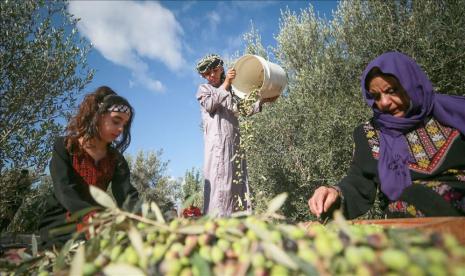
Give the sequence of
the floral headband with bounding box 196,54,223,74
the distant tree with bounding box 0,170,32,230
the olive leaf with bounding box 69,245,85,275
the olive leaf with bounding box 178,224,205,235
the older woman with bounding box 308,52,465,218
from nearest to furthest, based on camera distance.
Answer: the olive leaf with bounding box 69,245,85,275, the olive leaf with bounding box 178,224,205,235, the older woman with bounding box 308,52,465,218, the floral headband with bounding box 196,54,223,74, the distant tree with bounding box 0,170,32,230

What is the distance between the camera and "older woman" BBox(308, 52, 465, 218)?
7.77 ft

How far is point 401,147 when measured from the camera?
2613mm

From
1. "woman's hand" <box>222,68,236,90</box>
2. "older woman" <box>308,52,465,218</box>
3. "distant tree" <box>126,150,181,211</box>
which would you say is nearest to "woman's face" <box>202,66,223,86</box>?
"woman's hand" <box>222,68,236,90</box>

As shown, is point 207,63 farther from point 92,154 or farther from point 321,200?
point 321,200

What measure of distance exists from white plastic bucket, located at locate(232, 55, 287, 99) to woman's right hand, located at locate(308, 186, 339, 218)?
8.23 feet

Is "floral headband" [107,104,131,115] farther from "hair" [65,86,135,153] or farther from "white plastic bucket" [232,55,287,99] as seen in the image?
"white plastic bucket" [232,55,287,99]

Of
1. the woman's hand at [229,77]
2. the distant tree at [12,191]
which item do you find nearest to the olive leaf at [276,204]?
the woman's hand at [229,77]

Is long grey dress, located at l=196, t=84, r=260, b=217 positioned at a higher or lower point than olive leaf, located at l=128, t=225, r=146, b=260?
higher

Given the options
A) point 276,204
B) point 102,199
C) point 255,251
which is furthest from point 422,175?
point 102,199

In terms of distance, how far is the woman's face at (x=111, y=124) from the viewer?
2994 mm

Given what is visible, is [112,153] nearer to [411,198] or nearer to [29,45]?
[411,198]

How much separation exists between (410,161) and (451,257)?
2.01 meters

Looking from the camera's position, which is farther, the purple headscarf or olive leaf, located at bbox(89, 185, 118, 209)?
the purple headscarf

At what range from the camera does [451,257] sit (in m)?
0.70
